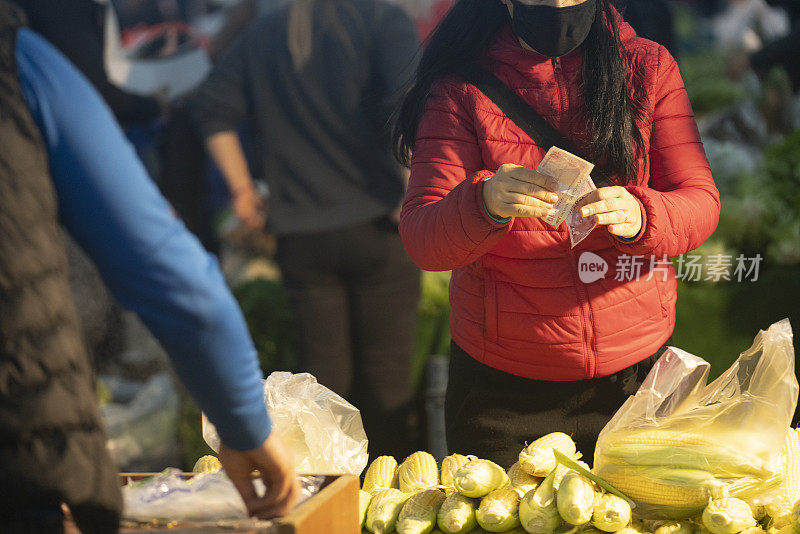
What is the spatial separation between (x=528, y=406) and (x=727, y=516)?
0.49m

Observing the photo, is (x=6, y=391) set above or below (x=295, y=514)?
above

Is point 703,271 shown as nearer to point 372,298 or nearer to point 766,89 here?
point 766,89

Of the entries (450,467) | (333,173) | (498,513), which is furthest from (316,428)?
(333,173)

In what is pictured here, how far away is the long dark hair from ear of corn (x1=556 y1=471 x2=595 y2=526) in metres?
0.58

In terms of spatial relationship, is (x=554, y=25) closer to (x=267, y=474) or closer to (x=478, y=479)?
(x=478, y=479)

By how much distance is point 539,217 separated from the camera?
4.59ft

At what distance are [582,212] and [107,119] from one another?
31.1 inches

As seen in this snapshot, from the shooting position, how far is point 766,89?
3.13 m

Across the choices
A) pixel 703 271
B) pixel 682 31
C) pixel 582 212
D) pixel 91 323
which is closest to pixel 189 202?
pixel 91 323

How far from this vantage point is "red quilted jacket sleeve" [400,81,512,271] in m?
1.41

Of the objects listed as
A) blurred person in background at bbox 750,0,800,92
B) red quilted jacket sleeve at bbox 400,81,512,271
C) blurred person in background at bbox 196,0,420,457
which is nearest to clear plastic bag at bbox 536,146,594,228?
red quilted jacket sleeve at bbox 400,81,512,271

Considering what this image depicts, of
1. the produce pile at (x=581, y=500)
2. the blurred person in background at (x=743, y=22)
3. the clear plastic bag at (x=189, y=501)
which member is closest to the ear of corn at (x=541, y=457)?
the produce pile at (x=581, y=500)

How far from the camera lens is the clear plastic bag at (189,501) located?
99 centimetres

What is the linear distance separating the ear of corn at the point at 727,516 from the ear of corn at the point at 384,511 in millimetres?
514
